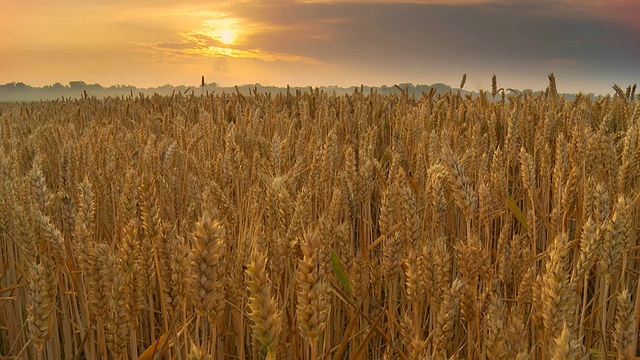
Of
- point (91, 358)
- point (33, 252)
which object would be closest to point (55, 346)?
point (91, 358)

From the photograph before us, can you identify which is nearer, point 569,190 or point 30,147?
point 569,190

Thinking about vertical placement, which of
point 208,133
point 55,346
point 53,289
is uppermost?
point 208,133

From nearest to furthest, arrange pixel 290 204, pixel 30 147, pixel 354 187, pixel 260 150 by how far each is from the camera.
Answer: pixel 290 204 < pixel 354 187 < pixel 260 150 < pixel 30 147

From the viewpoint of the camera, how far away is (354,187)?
1.94 m

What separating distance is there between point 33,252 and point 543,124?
9.75ft

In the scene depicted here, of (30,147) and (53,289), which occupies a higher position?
(30,147)

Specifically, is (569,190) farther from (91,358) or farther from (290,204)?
(91,358)

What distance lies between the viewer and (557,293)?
3.08ft

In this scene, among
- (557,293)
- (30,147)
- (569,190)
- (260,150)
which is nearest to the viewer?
(557,293)

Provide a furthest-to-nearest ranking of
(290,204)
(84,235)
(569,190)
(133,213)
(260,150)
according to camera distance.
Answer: (260,150) < (569,190) < (290,204) < (133,213) < (84,235)

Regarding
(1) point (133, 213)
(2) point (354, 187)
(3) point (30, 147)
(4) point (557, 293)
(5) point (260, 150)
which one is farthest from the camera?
(3) point (30, 147)

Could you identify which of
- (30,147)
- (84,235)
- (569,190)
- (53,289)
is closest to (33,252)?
(53,289)

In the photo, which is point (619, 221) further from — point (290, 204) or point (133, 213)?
point (133, 213)

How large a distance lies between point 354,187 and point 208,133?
5.90ft
